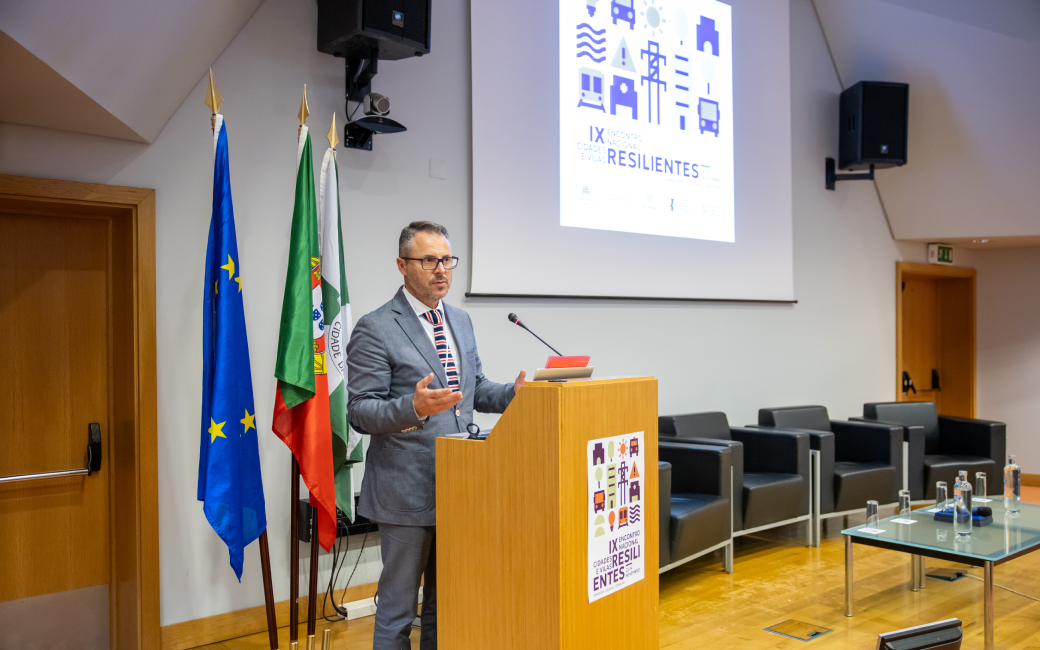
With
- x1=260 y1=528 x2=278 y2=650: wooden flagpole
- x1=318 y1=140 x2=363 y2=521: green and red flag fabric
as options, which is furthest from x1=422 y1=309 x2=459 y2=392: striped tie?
x1=260 y1=528 x2=278 y2=650: wooden flagpole

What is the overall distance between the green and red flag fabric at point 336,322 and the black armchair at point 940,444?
4139 mm

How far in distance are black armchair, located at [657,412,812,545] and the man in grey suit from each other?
8.36ft

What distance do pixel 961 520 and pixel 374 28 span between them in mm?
3584

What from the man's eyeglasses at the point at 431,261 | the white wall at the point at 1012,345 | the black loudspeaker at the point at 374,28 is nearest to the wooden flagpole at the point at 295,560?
the man's eyeglasses at the point at 431,261

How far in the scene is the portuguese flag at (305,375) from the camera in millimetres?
3107

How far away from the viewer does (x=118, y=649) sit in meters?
3.58

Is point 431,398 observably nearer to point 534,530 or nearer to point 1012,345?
point 534,530

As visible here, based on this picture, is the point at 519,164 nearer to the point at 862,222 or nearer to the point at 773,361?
the point at 773,361

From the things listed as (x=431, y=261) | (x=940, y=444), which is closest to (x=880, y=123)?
(x=940, y=444)

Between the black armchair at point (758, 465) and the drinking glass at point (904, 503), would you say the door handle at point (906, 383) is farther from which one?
the drinking glass at point (904, 503)

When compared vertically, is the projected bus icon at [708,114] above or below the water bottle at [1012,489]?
above

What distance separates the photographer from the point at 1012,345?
8.26 m

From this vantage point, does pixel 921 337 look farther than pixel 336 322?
Yes

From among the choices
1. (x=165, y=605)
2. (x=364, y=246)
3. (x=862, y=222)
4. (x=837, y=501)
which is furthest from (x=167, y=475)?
(x=862, y=222)
